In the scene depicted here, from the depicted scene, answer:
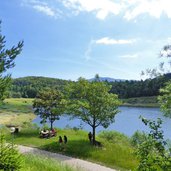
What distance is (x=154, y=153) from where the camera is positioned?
1001cm

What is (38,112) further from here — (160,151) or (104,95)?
(160,151)

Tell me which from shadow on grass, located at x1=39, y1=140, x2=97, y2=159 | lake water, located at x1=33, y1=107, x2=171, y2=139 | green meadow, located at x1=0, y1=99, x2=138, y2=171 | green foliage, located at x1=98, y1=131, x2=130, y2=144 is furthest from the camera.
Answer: lake water, located at x1=33, y1=107, x2=171, y2=139

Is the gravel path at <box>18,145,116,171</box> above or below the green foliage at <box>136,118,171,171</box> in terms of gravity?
below

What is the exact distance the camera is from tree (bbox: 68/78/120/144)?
4156 centimetres

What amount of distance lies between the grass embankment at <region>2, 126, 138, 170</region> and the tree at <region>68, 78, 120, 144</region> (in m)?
2.95

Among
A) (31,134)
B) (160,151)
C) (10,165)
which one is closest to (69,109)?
(31,134)

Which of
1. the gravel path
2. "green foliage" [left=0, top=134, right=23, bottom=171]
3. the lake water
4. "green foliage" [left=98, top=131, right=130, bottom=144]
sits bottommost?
the lake water

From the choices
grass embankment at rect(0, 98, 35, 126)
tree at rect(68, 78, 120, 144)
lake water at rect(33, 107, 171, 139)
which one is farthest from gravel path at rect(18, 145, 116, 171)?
grass embankment at rect(0, 98, 35, 126)

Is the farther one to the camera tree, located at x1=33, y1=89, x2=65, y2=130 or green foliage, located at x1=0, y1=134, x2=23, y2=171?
tree, located at x1=33, y1=89, x2=65, y2=130

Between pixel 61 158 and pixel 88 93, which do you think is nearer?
pixel 61 158

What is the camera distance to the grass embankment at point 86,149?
35906mm

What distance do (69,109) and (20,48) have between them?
2307 cm

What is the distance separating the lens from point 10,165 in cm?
1644

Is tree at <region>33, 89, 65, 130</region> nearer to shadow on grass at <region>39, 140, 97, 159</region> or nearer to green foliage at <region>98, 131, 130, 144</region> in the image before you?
green foliage at <region>98, 131, 130, 144</region>
